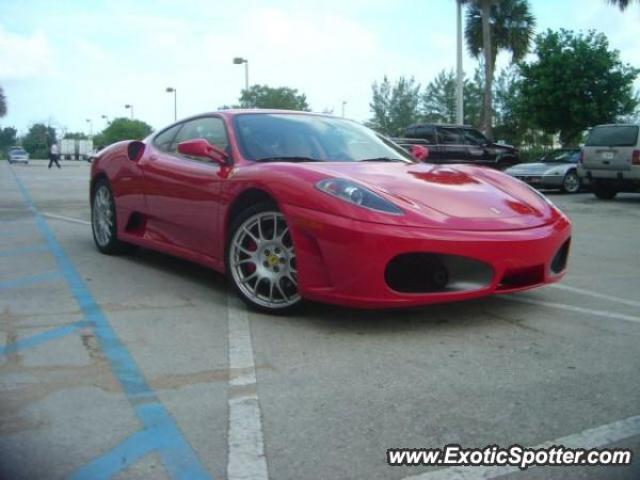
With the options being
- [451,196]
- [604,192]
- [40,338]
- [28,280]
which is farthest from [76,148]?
[451,196]

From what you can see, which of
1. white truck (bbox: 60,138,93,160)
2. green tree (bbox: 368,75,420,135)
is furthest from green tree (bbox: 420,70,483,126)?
white truck (bbox: 60,138,93,160)

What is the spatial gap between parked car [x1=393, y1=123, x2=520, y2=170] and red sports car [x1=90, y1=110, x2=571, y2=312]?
12.7m

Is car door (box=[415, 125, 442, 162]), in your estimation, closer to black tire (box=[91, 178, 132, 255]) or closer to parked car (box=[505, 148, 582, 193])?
parked car (box=[505, 148, 582, 193])

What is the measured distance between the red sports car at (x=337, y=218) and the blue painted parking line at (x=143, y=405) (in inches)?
31.7

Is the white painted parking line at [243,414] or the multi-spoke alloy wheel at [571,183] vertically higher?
the multi-spoke alloy wheel at [571,183]

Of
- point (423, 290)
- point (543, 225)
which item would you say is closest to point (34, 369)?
point (423, 290)

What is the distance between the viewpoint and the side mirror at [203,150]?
14.2 ft

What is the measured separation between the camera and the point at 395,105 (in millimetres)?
44594

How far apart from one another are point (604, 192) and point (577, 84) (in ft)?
30.6

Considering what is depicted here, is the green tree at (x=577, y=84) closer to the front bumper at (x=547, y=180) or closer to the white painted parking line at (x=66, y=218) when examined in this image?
the front bumper at (x=547, y=180)

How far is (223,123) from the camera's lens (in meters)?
4.75

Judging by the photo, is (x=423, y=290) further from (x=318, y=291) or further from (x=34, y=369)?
(x=34, y=369)

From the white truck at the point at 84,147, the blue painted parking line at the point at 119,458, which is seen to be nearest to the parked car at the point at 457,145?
the blue painted parking line at the point at 119,458

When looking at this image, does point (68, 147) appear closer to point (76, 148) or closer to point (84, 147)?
point (76, 148)
